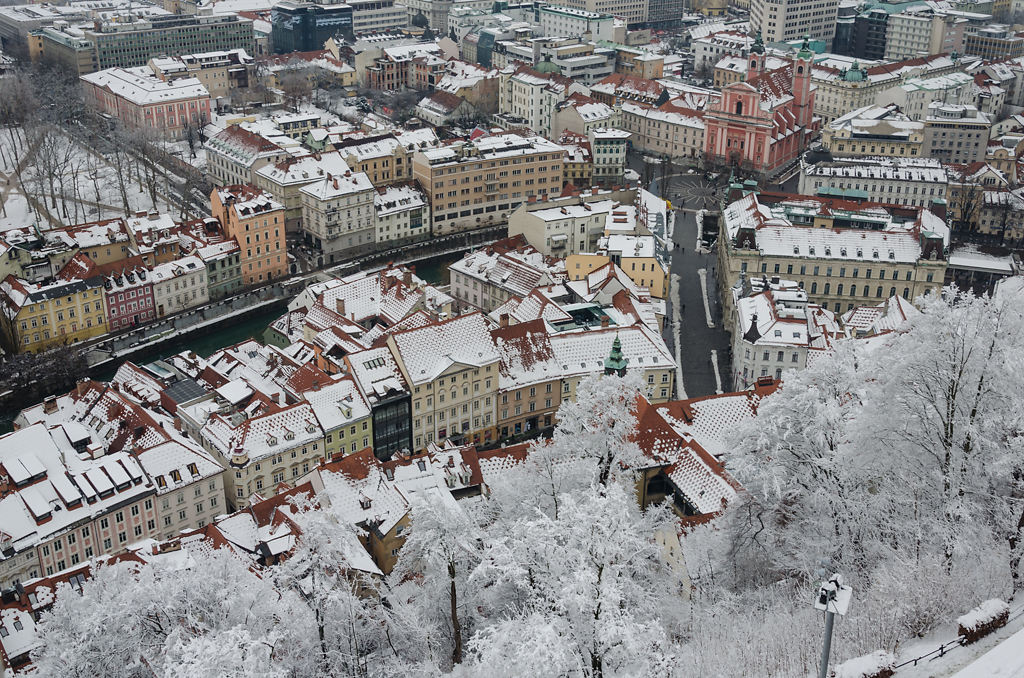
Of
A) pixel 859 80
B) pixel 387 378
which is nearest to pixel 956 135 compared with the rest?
pixel 859 80

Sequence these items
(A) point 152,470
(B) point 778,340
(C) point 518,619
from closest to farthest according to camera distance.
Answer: (C) point 518,619, (A) point 152,470, (B) point 778,340

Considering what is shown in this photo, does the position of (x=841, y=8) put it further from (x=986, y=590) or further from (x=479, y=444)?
(x=986, y=590)

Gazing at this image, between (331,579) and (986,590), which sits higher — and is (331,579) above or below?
below

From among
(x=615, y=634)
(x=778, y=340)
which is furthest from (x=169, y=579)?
(x=778, y=340)

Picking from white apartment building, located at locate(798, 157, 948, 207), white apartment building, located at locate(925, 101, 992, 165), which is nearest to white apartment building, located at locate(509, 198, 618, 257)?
white apartment building, located at locate(798, 157, 948, 207)

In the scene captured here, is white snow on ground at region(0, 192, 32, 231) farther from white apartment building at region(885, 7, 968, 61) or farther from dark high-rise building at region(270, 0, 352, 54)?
white apartment building at region(885, 7, 968, 61)

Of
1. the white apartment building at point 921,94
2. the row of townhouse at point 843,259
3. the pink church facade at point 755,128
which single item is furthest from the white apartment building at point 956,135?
the row of townhouse at point 843,259

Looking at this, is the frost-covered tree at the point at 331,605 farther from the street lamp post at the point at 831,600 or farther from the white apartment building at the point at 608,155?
the white apartment building at the point at 608,155
